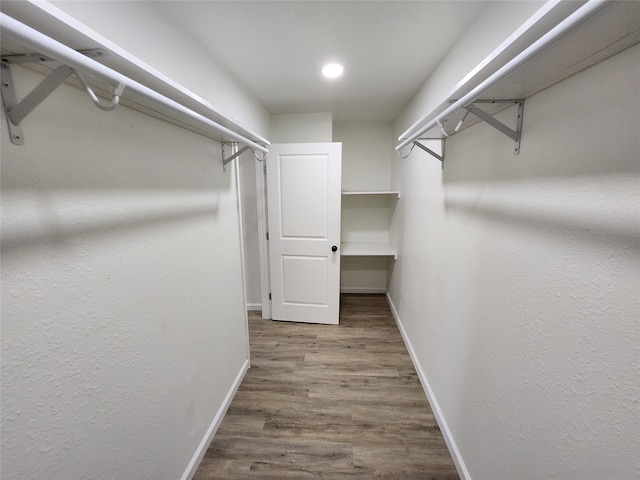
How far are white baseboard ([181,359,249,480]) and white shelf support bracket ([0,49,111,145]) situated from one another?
1567mm

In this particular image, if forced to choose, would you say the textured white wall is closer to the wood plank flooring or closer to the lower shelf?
the wood plank flooring

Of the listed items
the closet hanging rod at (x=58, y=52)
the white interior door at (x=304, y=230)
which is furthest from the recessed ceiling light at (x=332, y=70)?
the closet hanging rod at (x=58, y=52)

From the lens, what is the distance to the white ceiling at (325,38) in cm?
114

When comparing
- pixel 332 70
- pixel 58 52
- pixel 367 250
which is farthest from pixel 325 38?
pixel 367 250

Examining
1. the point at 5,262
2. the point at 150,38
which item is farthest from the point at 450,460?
the point at 150,38

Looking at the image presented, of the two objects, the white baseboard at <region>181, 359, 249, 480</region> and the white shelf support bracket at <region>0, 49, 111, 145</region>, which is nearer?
the white shelf support bracket at <region>0, 49, 111, 145</region>

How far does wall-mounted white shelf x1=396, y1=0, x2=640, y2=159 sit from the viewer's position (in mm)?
439

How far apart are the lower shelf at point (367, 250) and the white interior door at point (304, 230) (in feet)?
1.39

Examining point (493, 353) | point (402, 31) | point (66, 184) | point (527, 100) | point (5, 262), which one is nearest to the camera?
point (5, 262)

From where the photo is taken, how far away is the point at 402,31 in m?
1.31

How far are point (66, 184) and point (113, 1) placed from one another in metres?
0.70

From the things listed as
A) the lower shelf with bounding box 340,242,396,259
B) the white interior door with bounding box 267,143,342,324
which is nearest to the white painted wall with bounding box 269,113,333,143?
the white interior door with bounding box 267,143,342,324

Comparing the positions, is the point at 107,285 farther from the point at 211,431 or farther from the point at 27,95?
the point at 211,431

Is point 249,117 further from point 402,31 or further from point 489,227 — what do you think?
point 489,227
